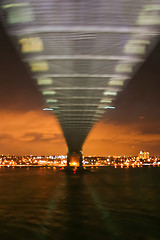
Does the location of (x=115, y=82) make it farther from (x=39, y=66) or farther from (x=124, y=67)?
(x=39, y=66)

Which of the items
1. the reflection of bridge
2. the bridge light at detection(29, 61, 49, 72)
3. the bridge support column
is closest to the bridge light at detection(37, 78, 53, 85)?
the reflection of bridge

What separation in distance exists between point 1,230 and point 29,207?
5.97 m

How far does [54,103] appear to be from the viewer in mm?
27125

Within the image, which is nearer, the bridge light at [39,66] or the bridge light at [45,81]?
the bridge light at [39,66]

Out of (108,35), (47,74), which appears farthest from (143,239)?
(47,74)

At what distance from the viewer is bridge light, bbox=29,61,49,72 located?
55.2ft

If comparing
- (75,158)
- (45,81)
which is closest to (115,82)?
(45,81)

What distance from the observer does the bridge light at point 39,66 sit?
1682cm

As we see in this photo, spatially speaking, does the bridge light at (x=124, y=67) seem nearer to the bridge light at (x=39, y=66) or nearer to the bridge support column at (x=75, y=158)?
the bridge light at (x=39, y=66)

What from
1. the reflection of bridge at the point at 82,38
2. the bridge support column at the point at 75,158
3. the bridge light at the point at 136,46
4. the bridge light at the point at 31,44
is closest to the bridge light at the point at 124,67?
the reflection of bridge at the point at 82,38

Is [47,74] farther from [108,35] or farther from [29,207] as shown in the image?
[29,207]

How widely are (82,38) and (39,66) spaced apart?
3.41m

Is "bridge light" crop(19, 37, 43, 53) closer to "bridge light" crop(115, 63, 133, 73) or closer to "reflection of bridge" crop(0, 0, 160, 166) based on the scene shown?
"reflection of bridge" crop(0, 0, 160, 166)

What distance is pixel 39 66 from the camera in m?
17.4
